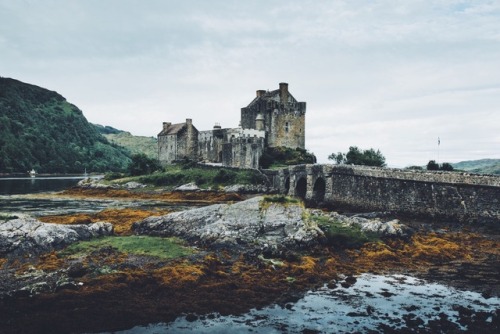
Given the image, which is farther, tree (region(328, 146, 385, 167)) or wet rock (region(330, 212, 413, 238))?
tree (region(328, 146, 385, 167))

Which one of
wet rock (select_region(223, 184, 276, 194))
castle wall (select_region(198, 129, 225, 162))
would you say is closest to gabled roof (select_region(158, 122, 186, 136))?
castle wall (select_region(198, 129, 225, 162))

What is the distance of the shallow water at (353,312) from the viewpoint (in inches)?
675

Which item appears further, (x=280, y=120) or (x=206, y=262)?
(x=280, y=120)

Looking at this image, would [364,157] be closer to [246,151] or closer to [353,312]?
[246,151]

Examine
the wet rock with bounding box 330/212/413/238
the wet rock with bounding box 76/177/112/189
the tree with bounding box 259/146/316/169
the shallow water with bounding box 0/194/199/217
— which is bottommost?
the shallow water with bounding box 0/194/199/217

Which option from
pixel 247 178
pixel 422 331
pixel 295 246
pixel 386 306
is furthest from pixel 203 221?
pixel 247 178

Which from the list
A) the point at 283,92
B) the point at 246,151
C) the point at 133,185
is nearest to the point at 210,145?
the point at 246,151

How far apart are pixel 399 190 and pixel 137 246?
29892 mm

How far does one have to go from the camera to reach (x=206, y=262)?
2530 centimetres

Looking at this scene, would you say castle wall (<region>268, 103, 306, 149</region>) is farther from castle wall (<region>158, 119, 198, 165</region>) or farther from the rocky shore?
the rocky shore

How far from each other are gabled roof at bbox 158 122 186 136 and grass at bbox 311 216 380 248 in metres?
64.8

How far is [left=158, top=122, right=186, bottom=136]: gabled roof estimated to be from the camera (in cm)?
9482

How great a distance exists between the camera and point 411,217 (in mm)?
44094

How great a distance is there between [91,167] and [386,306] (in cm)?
17414
